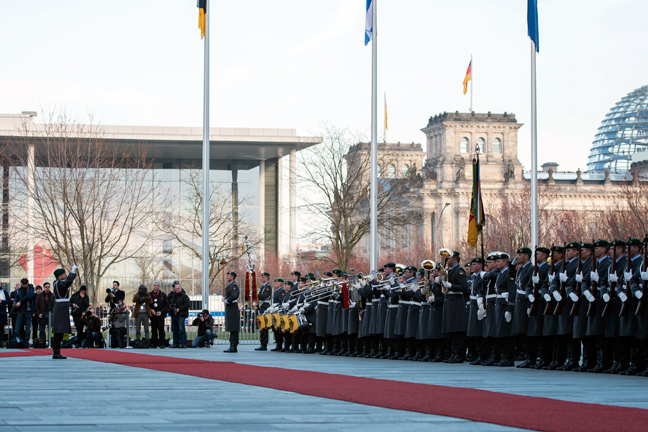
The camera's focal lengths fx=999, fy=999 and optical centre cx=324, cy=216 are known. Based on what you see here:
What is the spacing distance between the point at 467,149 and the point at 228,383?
94958 mm

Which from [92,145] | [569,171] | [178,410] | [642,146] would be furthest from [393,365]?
[642,146]

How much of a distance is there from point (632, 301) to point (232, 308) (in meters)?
10.1

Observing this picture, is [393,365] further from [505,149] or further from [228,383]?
[505,149]

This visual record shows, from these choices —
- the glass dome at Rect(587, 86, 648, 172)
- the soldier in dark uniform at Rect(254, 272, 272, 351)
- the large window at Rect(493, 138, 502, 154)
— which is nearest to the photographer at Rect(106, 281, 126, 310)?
the soldier in dark uniform at Rect(254, 272, 272, 351)

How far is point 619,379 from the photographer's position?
500 inches

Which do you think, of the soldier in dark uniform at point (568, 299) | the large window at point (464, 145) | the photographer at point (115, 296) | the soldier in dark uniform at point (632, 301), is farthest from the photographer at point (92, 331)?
the large window at point (464, 145)

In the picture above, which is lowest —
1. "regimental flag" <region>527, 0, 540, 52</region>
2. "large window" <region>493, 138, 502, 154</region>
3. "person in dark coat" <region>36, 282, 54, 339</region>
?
"person in dark coat" <region>36, 282, 54, 339</region>

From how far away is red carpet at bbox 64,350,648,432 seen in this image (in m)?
7.63

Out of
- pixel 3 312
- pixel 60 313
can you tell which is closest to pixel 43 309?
pixel 3 312

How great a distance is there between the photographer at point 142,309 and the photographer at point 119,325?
0.31 metres

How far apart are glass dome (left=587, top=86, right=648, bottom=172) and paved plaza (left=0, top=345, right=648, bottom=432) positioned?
119 m

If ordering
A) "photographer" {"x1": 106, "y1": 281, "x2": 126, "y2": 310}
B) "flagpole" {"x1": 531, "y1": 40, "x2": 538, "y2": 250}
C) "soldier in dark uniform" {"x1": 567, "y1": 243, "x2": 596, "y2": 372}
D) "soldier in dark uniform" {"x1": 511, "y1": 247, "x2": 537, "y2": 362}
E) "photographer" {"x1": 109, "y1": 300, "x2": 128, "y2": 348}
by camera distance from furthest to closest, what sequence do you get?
1. "photographer" {"x1": 106, "y1": 281, "x2": 126, "y2": 310}
2. "photographer" {"x1": 109, "y1": 300, "x2": 128, "y2": 348}
3. "flagpole" {"x1": 531, "y1": 40, "x2": 538, "y2": 250}
4. "soldier in dark uniform" {"x1": 511, "y1": 247, "x2": 537, "y2": 362}
5. "soldier in dark uniform" {"x1": 567, "y1": 243, "x2": 596, "y2": 372}

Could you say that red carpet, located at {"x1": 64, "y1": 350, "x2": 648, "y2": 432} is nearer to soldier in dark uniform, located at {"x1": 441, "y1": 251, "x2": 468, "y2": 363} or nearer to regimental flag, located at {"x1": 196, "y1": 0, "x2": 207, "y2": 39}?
soldier in dark uniform, located at {"x1": 441, "y1": 251, "x2": 468, "y2": 363}

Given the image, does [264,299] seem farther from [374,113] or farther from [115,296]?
[374,113]
